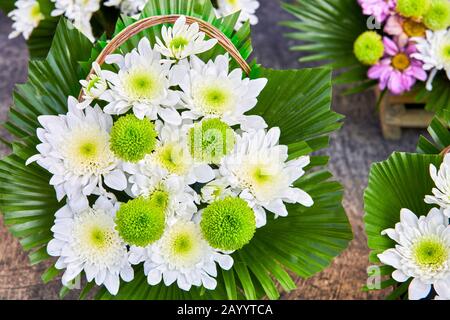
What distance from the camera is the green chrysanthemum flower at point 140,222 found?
64 centimetres

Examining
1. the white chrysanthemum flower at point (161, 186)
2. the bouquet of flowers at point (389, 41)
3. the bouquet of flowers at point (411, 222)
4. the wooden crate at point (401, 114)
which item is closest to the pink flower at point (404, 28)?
the bouquet of flowers at point (389, 41)

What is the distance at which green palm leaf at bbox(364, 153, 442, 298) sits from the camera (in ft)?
2.36

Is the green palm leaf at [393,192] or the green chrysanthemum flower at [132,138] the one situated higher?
the green chrysanthemum flower at [132,138]

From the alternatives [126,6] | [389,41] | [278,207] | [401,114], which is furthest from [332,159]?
[278,207]

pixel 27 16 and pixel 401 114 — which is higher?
pixel 27 16

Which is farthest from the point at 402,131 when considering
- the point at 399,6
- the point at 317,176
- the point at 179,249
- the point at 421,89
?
the point at 179,249

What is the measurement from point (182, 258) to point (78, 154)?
157 millimetres

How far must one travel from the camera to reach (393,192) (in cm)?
73

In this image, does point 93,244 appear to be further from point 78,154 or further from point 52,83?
point 52,83

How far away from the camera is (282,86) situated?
2.49 feet

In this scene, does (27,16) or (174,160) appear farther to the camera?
(27,16)

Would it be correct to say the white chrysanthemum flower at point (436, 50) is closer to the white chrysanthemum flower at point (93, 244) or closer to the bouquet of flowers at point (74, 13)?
the bouquet of flowers at point (74, 13)

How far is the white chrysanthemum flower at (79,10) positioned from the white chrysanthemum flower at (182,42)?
408mm

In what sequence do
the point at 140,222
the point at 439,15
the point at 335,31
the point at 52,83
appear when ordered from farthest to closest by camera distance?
the point at 335,31, the point at 439,15, the point at 52,83, the point at 140,222
